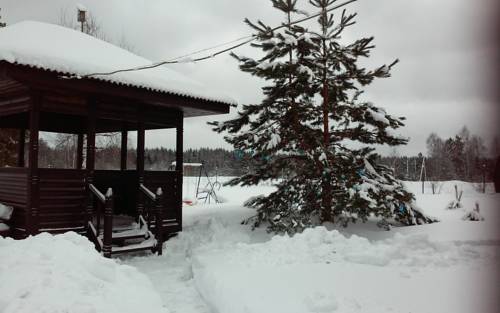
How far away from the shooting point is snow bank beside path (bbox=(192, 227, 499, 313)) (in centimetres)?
405

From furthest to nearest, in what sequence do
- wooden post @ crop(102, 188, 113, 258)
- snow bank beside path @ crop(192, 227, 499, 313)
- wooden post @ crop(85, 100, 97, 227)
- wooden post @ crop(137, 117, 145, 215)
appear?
wooden post @ crop(137, 117, 145, 215) < wooden post @ crop(85, 100, 97, 227) < wooden post @ crop(102, 188, 113, 258) < snow bank beside path @ crop(192, 227, 499, 313)

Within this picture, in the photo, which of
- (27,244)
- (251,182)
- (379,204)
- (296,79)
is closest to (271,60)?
(296,79)

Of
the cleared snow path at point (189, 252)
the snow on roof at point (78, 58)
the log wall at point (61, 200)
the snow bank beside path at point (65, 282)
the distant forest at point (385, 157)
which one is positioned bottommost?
the cleared snow path at point (189, 252)

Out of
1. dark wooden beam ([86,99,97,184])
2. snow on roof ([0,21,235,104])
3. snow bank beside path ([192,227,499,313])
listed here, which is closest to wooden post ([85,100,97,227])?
dark wooden beam ([86,99,97,184])

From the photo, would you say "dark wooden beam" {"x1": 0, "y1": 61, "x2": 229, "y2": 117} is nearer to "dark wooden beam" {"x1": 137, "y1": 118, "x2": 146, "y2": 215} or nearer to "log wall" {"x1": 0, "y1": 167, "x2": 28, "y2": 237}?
"dark wooden beam" {"x1": 137, "y1": 118, "x2": 146, "y2": 215}

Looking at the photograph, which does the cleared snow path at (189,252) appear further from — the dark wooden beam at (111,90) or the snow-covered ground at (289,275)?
the dark wooden beam at (111,90)

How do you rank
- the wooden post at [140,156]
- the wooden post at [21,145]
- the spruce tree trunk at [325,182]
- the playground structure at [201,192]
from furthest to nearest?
1. the playground structure at [201,192]
2. the wooden post at [21,145]
3. the spruce tree trunk at [325,182]
4. the wooden post at [140,156]

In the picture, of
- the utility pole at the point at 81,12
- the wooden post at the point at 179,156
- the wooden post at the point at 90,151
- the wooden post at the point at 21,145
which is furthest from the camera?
the utility pole at the point at 81,12

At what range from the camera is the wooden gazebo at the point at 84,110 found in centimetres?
730

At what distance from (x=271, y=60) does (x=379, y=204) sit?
14.6 ft

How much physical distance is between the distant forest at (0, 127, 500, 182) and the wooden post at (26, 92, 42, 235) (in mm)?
4896

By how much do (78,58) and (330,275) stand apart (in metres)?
6.25

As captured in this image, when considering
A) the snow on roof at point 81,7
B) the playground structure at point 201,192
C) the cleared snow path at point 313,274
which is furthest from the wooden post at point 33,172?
the snow on roof at point 81,7

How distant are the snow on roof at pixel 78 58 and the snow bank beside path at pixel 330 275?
3.85 meters
